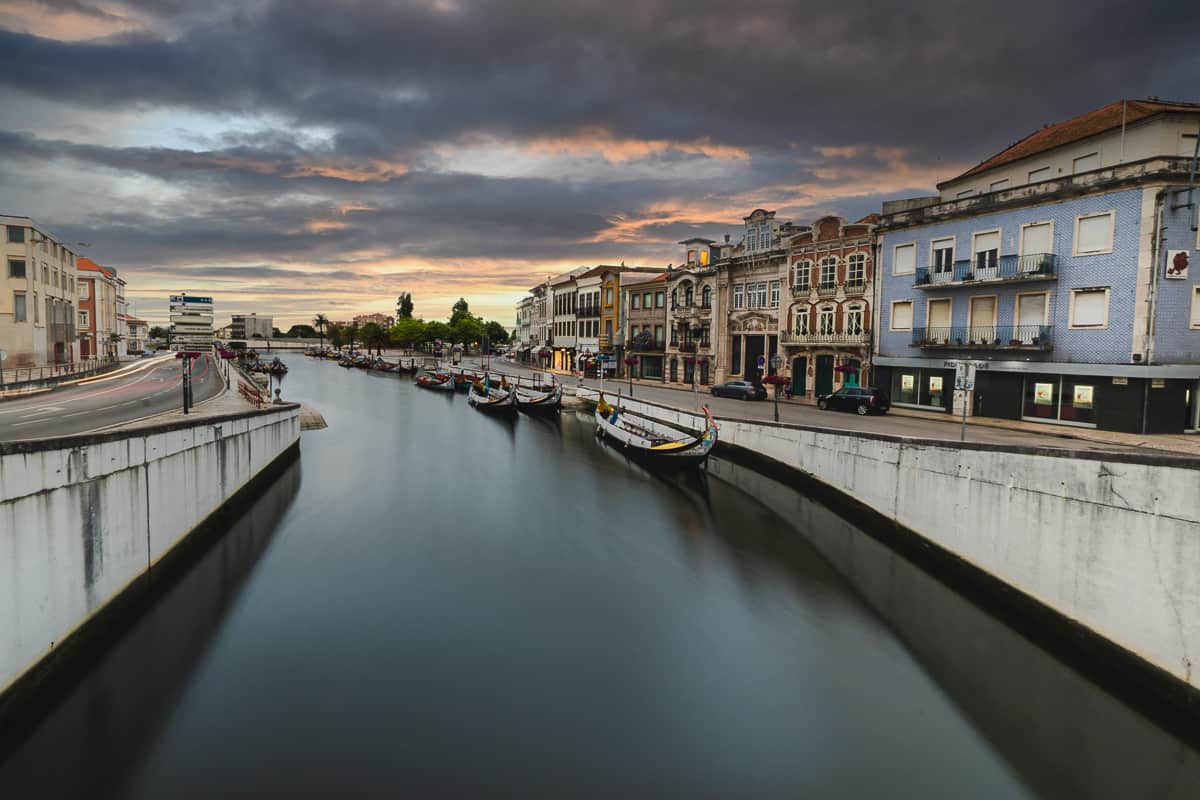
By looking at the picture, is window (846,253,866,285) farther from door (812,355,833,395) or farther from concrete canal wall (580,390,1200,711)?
concrete canal wall (580,390,1200,711)

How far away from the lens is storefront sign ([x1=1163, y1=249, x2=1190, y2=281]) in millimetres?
25812

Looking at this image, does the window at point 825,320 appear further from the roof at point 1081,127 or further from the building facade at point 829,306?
the roof at point 1081,127

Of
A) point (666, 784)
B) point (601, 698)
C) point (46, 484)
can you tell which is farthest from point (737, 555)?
point (46, 484)

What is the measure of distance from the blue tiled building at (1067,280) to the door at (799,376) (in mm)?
7989

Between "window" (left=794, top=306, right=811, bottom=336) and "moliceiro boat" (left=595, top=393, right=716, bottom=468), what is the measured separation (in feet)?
46.6

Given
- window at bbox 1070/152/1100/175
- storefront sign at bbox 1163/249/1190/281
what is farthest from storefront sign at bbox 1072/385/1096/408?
window at bbox 1070/152/1100/175

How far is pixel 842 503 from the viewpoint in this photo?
23.3m

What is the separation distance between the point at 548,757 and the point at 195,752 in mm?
5832

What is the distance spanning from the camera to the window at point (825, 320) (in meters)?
43.6

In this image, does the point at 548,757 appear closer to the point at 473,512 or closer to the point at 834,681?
the point at 834,681

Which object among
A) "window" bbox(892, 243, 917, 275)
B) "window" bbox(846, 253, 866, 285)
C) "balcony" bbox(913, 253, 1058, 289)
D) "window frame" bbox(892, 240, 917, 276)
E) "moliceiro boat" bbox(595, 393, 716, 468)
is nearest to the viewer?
"balcony" bbox(913, 253, 1058, 289)

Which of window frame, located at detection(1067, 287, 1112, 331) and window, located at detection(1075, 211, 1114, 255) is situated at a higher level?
window, located at detection(1075, 211, 1114, 255)

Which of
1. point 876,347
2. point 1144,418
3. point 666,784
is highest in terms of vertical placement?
point 876,347

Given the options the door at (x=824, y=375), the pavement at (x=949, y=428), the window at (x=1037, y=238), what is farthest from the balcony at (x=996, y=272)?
the door at (x=824, y=375)
